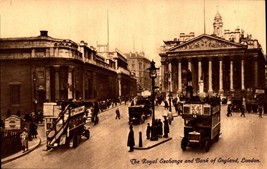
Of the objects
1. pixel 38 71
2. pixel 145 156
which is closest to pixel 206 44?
Answer: pixel 145 156

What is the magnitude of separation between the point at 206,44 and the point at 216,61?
4188 mm

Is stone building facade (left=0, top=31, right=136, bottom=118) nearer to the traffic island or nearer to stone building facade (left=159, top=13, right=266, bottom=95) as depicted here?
the traffic island

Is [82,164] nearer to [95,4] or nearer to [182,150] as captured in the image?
[182,150]

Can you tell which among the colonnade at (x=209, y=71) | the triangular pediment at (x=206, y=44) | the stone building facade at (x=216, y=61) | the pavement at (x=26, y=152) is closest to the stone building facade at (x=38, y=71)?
the pavement at (x=26, y=152)

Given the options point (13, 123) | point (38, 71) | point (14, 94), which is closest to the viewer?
point (13, 123)

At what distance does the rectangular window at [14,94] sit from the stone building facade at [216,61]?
119 feet

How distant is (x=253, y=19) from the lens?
9.75m

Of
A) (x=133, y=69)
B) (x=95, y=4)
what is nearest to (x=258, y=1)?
(x=95, y=4)

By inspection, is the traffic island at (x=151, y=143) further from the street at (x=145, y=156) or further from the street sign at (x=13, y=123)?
the street sign at (x=13, y=123)

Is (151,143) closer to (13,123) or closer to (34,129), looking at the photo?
(34,129)

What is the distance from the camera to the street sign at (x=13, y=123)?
27.4 ft

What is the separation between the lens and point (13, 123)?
8.51 metres

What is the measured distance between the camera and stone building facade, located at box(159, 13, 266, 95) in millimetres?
46625

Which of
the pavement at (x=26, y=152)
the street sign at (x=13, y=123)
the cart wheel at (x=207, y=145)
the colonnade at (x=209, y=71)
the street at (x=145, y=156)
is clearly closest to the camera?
the pavement at (x=26, y=152)
